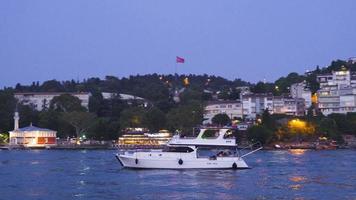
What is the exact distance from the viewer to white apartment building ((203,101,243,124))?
457 feet

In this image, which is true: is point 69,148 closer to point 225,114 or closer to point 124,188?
point 225,114

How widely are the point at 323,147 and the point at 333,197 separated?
74468 millimetres

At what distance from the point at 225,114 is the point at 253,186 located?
313ft

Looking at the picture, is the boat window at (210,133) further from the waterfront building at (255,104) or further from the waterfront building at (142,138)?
the waterfront building at (255,104)

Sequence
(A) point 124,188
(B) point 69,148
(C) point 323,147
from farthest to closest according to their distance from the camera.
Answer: (B) point 69,148 < (C) point 323,147 < (A) point 124,188

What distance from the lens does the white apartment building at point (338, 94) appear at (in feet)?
421

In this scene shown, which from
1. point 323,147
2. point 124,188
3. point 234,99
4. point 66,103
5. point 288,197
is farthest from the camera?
point 234,99

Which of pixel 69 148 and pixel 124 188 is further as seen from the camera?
pixel 69 148

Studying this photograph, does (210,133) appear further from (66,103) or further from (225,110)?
(66,103)

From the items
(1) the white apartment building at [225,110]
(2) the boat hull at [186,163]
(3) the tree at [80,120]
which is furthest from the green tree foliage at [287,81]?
(2) the boat hull at [186,163]

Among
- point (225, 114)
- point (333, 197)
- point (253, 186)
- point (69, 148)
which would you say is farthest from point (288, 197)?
point (225, 114)

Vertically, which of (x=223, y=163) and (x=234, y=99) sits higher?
(x=234, y=99)

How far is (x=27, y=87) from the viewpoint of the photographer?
7697 inches

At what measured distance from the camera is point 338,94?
5094 inches
